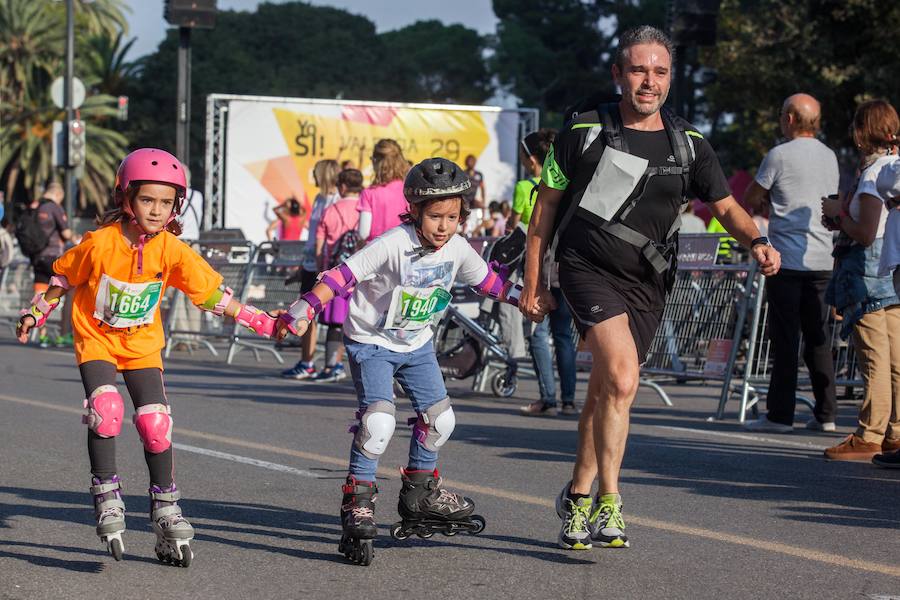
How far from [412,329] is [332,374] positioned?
8096 mm

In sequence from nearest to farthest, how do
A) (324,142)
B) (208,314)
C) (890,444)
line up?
(890,444), (208,314), (324,142)

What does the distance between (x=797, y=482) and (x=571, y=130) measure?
2.77 m

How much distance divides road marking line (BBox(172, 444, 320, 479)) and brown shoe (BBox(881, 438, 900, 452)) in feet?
10.5

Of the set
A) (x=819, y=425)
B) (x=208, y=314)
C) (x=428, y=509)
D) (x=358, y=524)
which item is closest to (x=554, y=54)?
(x=208, y=314)

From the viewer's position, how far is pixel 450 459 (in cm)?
863

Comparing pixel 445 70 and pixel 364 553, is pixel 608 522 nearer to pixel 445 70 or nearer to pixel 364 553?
pixel 364 553

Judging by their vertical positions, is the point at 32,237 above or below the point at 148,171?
below

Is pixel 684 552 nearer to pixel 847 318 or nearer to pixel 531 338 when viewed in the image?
pixel 847 318

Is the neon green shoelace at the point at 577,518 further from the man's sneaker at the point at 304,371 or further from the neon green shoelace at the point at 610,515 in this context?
the man's sneaker at the point at 304,371

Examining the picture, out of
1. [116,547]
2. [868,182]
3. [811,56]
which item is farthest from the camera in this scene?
[811,56]

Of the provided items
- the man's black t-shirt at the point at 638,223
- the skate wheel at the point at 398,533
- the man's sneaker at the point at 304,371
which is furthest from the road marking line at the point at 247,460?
the man's sneaker at the point at 304,371

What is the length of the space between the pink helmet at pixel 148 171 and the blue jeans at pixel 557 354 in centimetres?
547

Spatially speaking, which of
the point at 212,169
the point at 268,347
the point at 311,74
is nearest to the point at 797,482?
the point at 268,347

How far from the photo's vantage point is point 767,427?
10352mm
